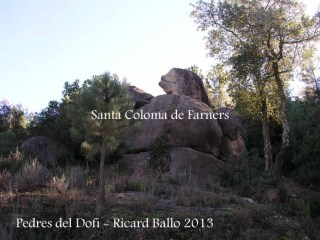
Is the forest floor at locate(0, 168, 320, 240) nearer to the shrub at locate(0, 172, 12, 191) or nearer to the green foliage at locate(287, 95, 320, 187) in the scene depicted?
the shrub at locate(0, 172, 12, 191)

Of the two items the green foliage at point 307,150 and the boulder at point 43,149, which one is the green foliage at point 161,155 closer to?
the boulder at point 43,149

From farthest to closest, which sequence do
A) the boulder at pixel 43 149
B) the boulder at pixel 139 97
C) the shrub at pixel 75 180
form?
the boulder at pixel 139 97 < the boulder at pixel 43 149 < the shrub at pixel 75 180

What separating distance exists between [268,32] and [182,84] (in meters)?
6.12

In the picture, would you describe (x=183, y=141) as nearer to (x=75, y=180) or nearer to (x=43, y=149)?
(x=43, y=149)

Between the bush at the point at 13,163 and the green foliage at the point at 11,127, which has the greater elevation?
the green foliage at the point at 11,127

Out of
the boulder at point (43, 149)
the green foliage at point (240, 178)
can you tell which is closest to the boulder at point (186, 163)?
the green foliage at point (240, 178)

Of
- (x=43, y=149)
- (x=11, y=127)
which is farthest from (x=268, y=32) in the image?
(x=11, y=127)

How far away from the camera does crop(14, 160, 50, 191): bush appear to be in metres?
11.0

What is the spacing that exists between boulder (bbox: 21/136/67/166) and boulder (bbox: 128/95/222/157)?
3.37m

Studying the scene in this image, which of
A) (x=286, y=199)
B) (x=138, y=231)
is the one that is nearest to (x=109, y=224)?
(x=138, y=231)

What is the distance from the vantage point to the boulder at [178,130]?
1820cm

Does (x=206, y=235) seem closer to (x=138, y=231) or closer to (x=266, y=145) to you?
(x=138, y=231)

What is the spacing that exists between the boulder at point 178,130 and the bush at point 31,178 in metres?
A: 5.95

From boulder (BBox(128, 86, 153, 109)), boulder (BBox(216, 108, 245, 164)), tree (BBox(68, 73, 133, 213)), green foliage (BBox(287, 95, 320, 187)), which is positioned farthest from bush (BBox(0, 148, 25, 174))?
green foliage (BBox(287, 95, 320, 187))
